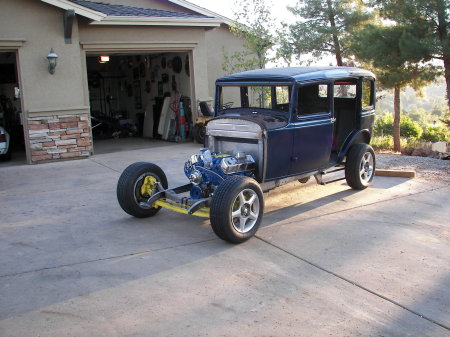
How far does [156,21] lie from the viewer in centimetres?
1224

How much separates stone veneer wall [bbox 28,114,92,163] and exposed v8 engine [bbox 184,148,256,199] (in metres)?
5.99

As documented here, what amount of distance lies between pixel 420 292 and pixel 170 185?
466 centimetres

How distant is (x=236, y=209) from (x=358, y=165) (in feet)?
8.56

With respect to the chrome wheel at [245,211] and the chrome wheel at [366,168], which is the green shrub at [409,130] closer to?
the chrome wheel at [366,168]

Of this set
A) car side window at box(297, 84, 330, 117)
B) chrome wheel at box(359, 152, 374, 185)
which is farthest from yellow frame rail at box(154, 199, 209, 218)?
chrome wheel at box(359, 152, 374, 185)

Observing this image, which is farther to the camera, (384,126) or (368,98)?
(384,126)

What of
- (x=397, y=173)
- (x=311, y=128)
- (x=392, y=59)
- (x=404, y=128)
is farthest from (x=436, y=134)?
(x=311, y=128)

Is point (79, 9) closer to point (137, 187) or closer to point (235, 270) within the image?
point (137, 187)

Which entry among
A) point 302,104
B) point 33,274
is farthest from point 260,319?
point 302,104

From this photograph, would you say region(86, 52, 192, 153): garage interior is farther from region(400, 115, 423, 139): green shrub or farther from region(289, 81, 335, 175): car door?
region(400, 115, 423, 139): green shrub

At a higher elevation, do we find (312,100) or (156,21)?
(156,21)

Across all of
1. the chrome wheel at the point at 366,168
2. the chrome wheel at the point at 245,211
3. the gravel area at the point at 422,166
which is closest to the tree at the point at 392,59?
the gravel area at the point at 422,166

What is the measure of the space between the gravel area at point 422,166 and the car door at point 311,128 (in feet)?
8.38

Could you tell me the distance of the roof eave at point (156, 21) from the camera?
11.6m
